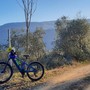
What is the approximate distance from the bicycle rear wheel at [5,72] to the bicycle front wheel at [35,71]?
67 cm

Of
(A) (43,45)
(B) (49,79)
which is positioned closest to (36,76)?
(B) (49,79)

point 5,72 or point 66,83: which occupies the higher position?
point 5,72

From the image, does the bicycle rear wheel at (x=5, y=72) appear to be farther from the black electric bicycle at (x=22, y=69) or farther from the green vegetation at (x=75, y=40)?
the green vegetation at (x=75, y=40)

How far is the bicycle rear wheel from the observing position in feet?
32.2

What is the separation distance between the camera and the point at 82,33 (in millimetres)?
22328

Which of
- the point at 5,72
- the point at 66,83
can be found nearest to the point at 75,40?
the point at 5,72

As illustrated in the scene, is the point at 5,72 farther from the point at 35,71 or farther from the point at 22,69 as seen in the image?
the point at 35,71

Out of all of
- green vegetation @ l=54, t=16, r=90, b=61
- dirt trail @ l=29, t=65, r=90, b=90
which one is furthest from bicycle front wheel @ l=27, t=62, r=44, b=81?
green vegetation @ l=54, t=16, r=90, b=61

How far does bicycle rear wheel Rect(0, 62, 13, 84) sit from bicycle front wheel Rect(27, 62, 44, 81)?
67cm

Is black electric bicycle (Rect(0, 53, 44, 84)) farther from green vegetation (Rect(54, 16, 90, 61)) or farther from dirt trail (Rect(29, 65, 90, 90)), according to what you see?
green vegetation (Rect(54, 16, 90, 61))

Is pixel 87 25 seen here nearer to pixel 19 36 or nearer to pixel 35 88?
pixel 35 88

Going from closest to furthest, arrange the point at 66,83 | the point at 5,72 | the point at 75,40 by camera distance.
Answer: the point at 66,83, the point at 5,72, the point at 75,40

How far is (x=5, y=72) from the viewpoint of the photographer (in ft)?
32.4

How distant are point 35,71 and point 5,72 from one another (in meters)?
1.05
